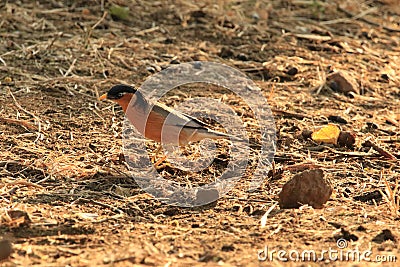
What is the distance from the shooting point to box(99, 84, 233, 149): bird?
19.8ft

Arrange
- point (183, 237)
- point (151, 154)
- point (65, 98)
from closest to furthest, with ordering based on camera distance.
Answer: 1. point (183, 237)
2. point (151, 154)
3. point (65, 98)

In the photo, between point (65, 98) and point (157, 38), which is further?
point (157, 38)

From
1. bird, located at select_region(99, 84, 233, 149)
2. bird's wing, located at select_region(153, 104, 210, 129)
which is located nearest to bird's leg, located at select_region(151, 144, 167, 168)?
bird, located at select_region(99, 84, 233, 149)

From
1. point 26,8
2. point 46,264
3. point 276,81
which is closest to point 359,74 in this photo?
point 276,81

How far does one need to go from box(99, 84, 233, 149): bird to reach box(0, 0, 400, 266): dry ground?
306 mm

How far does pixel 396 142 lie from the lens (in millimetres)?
6812

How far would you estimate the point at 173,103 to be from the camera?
7453mm

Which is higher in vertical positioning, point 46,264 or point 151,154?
point 46,264

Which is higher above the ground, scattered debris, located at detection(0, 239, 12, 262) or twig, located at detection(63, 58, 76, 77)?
scattered debris, located at detection(0, 239, 12, 262)

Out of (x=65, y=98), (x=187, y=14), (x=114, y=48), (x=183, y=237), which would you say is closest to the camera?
(x=183, y=237)

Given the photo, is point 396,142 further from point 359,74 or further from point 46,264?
point 46,264

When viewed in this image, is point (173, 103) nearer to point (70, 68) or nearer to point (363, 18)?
point (70, 68)

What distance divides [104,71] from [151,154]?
2.05 metres

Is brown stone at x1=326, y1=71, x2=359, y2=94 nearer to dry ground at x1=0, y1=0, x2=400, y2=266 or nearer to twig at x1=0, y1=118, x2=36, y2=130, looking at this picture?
dry ground at x1=0, y1=0, x2=400, y2=266
